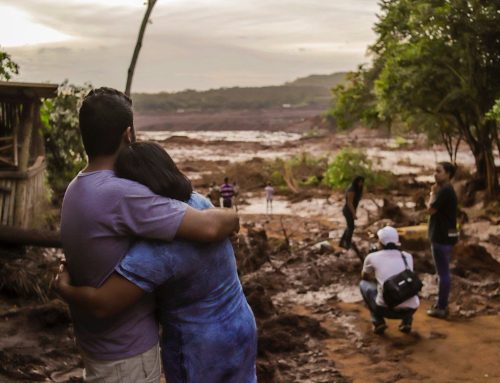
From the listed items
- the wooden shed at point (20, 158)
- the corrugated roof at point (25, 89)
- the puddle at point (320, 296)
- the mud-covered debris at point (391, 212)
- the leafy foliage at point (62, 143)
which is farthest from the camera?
the leafy foliage at point (62, 143)

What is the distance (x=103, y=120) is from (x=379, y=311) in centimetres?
553

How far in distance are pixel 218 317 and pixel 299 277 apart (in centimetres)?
855

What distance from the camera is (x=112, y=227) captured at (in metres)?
2.15

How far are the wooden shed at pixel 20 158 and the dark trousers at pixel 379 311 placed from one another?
582cm

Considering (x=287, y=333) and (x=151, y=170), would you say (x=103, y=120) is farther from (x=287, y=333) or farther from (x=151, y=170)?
(x=287, y=333)

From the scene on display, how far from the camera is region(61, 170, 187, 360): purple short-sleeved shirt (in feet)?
7.03

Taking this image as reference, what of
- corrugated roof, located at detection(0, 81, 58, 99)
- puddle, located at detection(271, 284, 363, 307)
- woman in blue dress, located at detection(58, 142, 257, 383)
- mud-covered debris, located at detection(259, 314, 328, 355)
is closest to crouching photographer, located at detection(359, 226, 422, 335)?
mud-covered debris, located at detection(259, 314, 328, 355)

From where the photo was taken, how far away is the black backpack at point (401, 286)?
671cm

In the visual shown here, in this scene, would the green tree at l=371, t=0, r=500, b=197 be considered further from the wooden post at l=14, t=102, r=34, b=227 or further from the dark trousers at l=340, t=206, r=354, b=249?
the wooden post at l=14, t=102, r=34, b=227

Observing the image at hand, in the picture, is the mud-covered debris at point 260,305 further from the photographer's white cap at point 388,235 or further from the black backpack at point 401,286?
the photographer's white cap at point 388,235

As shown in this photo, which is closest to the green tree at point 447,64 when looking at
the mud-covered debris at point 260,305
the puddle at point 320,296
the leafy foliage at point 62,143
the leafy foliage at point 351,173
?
the leafy foliage at point 351,173

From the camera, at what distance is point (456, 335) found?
7242 millimetres

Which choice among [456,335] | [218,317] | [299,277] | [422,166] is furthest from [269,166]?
[218,317]

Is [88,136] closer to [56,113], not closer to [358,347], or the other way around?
[358,347]
